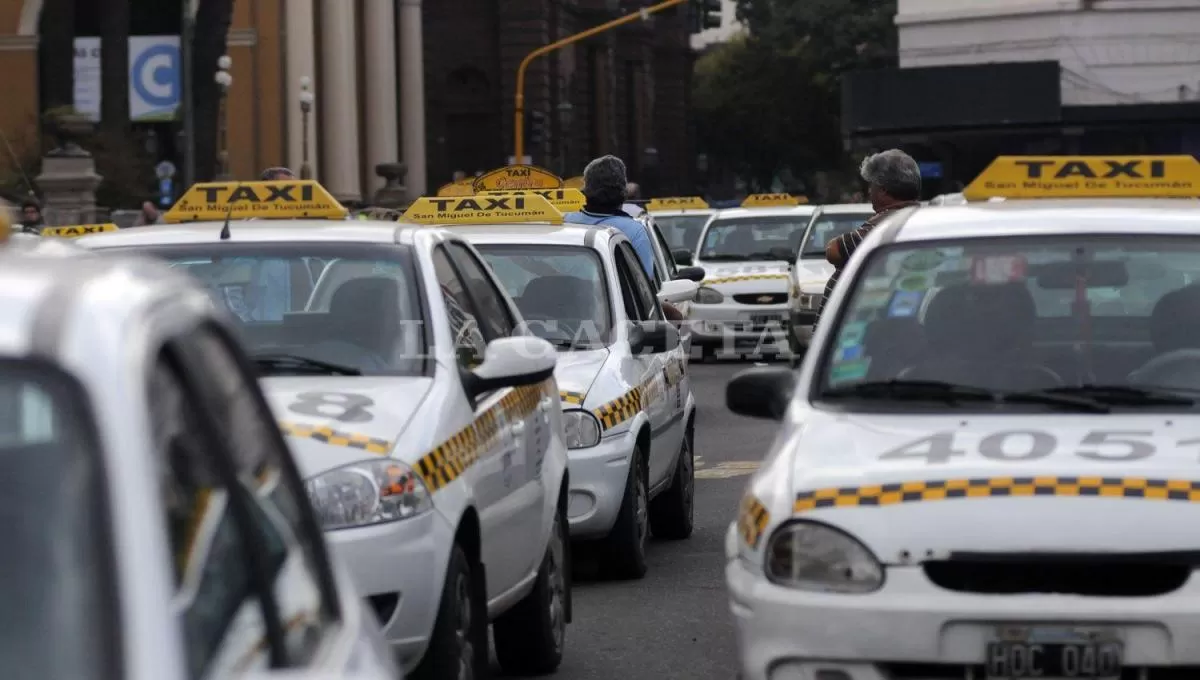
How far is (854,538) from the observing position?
5.16m

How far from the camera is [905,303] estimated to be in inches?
251

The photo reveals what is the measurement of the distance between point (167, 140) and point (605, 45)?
1134 inches

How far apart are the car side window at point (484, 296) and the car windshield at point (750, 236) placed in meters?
17.8

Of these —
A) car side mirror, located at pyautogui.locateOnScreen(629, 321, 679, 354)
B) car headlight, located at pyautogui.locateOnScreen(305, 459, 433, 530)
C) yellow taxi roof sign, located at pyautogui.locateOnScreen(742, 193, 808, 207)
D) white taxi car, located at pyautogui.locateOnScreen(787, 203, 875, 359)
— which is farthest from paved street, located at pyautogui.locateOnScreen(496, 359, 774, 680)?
yellow taxi roof sign, located at pyautogui.locateOnScreen(742, 193, 808, 207)

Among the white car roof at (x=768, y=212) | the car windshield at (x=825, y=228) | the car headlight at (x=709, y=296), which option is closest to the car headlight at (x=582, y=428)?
the car windshield at (x=825, y=228)

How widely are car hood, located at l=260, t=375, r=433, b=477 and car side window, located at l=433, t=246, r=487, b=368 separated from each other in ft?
1.79

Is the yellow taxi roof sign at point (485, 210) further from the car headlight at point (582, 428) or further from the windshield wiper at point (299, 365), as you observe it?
the windshield wiper at point (299, 365)

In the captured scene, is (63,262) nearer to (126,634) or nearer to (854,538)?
(126,634)

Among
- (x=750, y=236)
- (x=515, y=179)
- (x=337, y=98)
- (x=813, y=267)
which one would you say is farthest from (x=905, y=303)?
(x=337, y=98)

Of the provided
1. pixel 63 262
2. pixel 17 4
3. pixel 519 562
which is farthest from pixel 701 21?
pixel 63 262

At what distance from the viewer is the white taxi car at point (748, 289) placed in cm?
2488

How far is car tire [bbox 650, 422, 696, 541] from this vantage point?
36.2 ft

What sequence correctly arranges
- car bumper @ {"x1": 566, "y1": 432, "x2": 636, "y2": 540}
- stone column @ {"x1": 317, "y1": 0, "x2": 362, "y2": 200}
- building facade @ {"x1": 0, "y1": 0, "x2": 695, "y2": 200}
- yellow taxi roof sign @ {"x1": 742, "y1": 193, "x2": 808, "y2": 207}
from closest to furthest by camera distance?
1. car bumper @ {"x1": 566, "y1": 432, "x2": 636, "y2": 540}
2. yellow taxi roof sign @ {"x1": 742, "y1": 193, "x2": 808, "y2": 207}
3. building facade @ {"x1": 0, "y1": 0, "x2": 695, "y2": 200}
4. stone column @ {"x1": 317, "y1": 0, "x2": 362, "y2": 200}

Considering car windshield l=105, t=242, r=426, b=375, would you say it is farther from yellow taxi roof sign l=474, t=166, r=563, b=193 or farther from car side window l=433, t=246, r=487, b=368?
yellow taxi roof sign l=474, t=166, r=563, b=193
